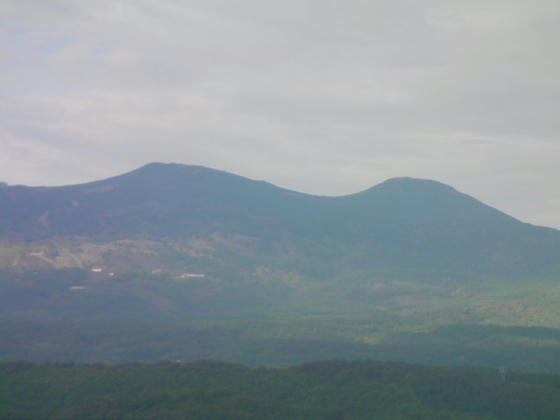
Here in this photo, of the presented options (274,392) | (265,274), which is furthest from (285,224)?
(274,392)

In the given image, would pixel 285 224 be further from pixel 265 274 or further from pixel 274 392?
pixel 274 392

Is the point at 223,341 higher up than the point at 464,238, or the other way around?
the point at 464,238

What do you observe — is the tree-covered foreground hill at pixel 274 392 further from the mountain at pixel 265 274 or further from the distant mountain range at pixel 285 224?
the distant mountain range at pixel 285 224

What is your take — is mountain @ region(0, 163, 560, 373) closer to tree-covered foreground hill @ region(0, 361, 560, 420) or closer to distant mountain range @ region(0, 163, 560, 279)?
distant mountain range @ region(0, 163, 560, 279)

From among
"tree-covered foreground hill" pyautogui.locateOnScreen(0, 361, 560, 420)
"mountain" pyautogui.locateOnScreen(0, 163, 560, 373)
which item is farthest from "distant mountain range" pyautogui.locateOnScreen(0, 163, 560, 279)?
"tree-covered foreground hill" pyautogui.locateOnScreen(0, 361, 560, 420)

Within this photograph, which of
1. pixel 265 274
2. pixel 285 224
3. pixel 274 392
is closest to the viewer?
pixel 274 392

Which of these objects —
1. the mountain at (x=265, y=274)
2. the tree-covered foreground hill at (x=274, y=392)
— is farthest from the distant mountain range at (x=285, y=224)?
the tree-covered foreground hill at (x=274, y=392)

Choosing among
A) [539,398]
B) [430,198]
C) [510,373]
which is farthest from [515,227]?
[539,398]

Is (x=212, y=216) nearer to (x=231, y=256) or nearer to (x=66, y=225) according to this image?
(x=231, y=256)
